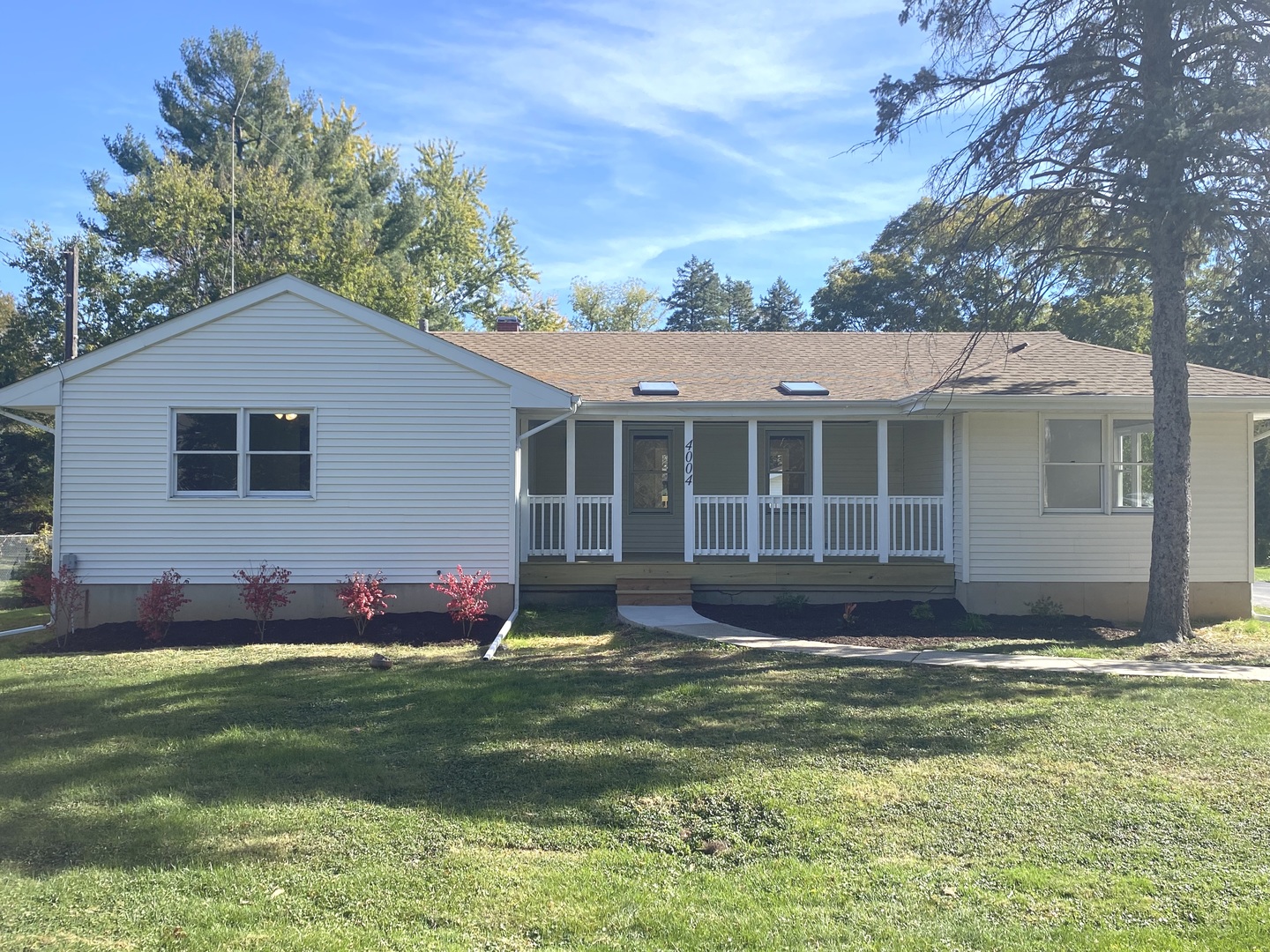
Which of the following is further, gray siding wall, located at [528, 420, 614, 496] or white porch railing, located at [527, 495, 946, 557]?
gray siding wall, located at [528, 420, 614, 496]

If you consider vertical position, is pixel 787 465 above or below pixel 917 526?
above

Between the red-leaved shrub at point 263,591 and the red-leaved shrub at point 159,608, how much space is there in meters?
0.82

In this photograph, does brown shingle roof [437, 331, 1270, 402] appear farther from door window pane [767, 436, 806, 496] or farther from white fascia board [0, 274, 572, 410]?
white fascia board [0, 274, 572, 410]

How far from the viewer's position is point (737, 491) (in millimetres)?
16750

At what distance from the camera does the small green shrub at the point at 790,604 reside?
44.6 ft

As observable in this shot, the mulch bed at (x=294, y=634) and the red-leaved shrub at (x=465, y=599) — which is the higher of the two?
the red-leaved shrub at (x=465, y=599)

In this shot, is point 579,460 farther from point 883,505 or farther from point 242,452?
point 242,452

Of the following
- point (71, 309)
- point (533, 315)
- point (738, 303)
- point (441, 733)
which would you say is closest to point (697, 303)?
point (738, 303)

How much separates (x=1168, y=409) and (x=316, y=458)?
1105 cm

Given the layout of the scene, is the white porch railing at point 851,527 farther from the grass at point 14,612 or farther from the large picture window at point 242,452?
the grass at point 14,612

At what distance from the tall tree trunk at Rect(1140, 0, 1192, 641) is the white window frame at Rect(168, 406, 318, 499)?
10926 mm

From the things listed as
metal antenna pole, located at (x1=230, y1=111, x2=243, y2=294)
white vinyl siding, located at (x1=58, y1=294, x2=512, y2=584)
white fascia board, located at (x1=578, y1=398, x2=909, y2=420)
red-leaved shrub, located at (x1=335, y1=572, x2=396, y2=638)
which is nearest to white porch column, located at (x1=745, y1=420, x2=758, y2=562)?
white fascia board, located at (x1=578, y1=398, x2=909, y2=420)

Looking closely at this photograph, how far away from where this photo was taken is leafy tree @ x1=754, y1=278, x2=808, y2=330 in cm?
6016

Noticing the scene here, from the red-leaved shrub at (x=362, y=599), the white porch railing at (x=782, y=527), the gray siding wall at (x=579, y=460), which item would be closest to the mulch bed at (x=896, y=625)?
the white porch railing at (x=782, y=527)
